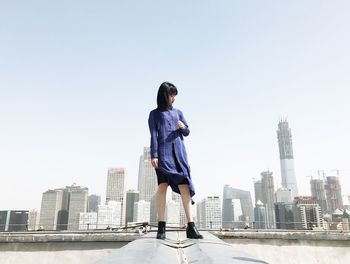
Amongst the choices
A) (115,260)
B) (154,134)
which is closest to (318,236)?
(154,134)

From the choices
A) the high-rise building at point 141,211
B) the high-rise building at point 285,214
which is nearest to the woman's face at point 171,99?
the high-rise building at point 141,211

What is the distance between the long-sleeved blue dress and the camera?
3859 millimetres

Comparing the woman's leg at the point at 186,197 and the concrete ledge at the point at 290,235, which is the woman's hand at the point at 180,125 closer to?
the woman's leg at the point at 186,197

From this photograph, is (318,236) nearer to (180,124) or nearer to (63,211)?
(180,124)

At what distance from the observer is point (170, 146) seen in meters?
4.00

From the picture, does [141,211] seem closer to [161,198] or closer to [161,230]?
[161,198]

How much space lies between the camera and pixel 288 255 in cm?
570

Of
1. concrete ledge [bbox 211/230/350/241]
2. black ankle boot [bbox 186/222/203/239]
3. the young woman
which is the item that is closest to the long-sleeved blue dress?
the young woman

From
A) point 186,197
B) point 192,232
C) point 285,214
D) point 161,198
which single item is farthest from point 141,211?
point 192,232

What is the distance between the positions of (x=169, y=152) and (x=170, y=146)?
9 centimetres

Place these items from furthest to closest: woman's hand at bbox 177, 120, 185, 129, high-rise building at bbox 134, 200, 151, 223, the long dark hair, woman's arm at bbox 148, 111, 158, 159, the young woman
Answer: high-rise building at bbox 134, 200, 151, 223 → the long dark hair → woman's hand at bbox 177, 120, 185, 129 → woman's arm at bbox 148, 111, 158, 159 → the young woman

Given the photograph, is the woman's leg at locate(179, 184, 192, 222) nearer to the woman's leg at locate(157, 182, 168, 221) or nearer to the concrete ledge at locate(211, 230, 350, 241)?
the woman's leg at locate(157, 182, 168, 221)

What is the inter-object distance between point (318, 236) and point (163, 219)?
373 cm

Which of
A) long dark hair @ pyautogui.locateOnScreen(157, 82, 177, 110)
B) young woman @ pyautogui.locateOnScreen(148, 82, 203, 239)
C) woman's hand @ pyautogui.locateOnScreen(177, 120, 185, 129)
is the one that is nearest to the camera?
young woman @ pyautogui.locateOnScreen(148, 82, 203, 239)
